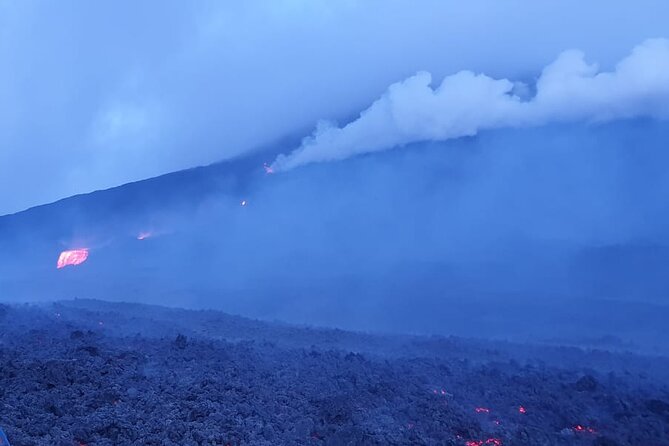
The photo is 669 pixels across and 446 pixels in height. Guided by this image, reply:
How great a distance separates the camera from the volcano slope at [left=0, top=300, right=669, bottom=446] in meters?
8.77

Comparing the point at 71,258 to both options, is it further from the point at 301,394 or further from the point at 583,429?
the point at 583,429

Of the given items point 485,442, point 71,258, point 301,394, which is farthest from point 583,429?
point 71,258

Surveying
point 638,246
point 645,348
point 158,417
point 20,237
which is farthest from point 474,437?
point 20,237

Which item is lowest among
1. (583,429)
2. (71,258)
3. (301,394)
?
(583,429)

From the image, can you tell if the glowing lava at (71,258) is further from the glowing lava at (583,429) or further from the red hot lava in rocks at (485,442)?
the glowing lava at (583,429)

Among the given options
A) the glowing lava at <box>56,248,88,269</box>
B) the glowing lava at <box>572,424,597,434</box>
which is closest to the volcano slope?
the glowing lava at <box>572,424,597,434</box>

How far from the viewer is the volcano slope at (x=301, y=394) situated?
8766 mm

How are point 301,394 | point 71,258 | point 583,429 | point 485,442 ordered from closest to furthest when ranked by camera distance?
1. point 485,442
2. point 583,429
3. point 301,394
4. point 71,258

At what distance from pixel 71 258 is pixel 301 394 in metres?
29.7

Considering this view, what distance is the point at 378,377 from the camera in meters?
12.4

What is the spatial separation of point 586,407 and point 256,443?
6809mm

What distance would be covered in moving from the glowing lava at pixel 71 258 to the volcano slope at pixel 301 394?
20.6 meters

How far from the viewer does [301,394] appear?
437 inches

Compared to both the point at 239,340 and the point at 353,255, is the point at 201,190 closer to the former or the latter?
the point at 353,255
